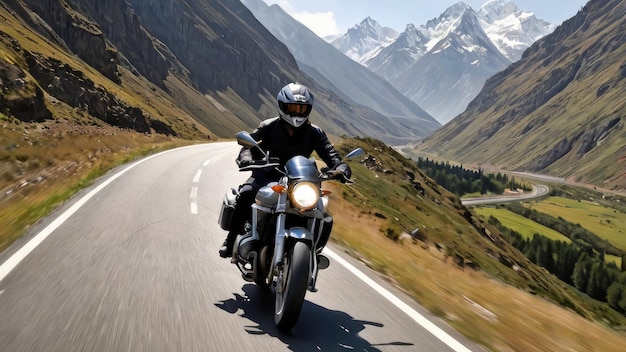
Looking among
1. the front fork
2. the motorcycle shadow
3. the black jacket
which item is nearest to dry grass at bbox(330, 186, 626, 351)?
the motorcycle shadow

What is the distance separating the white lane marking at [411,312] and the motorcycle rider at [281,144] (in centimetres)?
184

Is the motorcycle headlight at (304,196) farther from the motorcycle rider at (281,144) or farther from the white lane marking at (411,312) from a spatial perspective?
the white lane marking at (411,312)

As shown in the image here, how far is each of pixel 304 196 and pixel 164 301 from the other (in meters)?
2.09

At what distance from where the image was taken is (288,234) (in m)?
5.39

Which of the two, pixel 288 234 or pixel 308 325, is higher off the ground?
pixel 288 234

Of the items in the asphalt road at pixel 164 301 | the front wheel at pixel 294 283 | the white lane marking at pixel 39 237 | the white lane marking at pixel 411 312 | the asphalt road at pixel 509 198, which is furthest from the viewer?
the asphalt road at pixel 509 198

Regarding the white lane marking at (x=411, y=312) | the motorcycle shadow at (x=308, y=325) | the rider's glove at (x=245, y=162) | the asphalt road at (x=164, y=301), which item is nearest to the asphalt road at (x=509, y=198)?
the white lane marking at (x=411, y=312)

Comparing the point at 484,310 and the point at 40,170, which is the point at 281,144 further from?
the point at 40,170

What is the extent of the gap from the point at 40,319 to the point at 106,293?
0.98m

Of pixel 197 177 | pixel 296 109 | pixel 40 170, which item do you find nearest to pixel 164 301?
pixel 296 109

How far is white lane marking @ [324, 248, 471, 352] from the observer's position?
223 inches

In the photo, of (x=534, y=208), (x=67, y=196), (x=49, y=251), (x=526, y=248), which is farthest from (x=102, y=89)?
(x=534, y=208)

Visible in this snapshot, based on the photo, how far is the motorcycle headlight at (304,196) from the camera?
541 cm

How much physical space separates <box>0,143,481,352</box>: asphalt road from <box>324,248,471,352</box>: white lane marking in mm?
15
